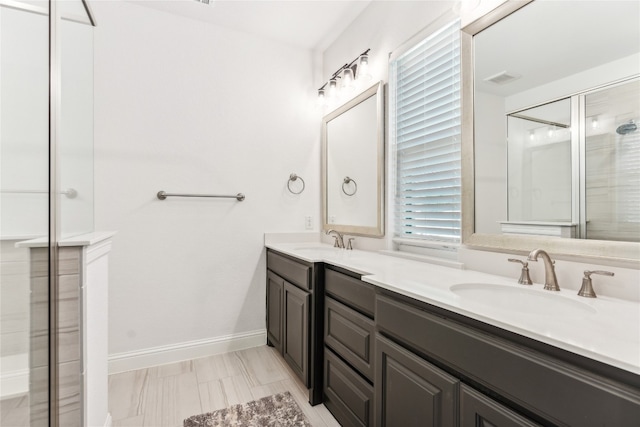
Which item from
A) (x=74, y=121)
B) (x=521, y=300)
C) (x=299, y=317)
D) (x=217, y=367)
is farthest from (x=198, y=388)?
(x=521, y=300)

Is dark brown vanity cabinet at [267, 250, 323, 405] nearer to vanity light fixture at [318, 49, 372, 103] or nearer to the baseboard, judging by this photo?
the baseboard

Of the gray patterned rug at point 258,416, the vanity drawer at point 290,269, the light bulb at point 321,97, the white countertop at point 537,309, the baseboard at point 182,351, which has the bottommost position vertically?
the gray patterned rug at point 258,416

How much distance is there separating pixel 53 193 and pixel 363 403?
1458mm

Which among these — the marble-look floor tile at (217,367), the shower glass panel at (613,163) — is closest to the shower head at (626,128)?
the shower glass panel at (613,163)

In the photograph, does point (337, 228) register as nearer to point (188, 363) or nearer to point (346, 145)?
point (346, 145)

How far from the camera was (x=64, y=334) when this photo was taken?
1.09 metres

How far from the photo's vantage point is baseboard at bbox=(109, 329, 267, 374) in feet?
6.95

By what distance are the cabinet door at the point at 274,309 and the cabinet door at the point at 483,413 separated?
145cm

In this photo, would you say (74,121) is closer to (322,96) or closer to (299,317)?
(299,317)

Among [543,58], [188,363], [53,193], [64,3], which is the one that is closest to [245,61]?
[64,3]

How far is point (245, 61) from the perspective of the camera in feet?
8.23

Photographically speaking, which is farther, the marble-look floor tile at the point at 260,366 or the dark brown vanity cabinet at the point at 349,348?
the marble-look floor tile at the point at 260,366

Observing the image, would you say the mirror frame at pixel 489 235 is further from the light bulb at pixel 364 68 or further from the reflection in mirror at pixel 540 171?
the light bulb at pixel 364 68

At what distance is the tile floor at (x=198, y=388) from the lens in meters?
1.64
